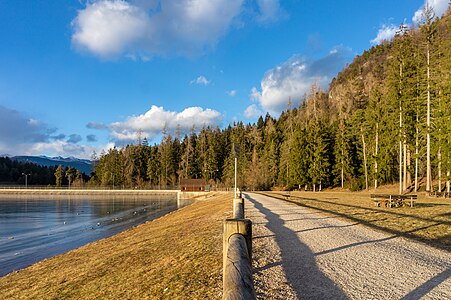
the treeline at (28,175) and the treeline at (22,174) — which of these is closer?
the treeline at (28,175)

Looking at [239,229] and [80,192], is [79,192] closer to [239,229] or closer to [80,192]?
[80,192]

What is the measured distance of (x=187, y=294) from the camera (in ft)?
19.2

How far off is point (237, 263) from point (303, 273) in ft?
10.8

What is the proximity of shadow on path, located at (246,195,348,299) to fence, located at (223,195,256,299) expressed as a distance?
5.20 ft

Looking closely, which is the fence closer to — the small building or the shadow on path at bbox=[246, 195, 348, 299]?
the shadow on path at bbox=[246, 195, 348, 299]

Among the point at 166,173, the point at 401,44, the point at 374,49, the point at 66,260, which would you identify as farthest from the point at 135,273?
the point at 374,49

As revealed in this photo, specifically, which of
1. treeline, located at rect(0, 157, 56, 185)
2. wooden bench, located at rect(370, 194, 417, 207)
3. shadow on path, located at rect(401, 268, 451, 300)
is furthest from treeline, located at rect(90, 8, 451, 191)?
treeline, located at rect(0, 157, 56, 185)

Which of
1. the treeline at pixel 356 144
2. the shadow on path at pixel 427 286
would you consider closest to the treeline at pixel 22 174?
the treeline at pixel 356 144

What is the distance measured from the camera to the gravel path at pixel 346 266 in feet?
17.6

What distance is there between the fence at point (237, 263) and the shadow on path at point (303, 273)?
158 centimetres

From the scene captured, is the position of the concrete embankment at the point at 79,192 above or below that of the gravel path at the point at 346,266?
below

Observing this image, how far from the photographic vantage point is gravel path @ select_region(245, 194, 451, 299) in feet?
17.6

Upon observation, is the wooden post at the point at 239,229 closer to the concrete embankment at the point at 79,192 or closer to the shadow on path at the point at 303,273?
the shadow on path at the point at 303,273

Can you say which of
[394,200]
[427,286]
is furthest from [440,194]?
[427,286]
